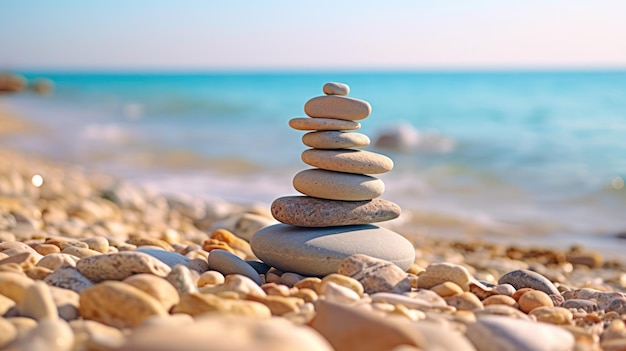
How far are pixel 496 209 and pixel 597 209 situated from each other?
1412mm

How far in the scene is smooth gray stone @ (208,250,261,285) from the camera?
396 cm

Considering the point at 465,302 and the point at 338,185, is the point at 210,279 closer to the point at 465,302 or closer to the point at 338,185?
the point at 338,185

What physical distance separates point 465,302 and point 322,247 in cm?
91

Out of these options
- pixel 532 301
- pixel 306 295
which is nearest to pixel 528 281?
pixel 532 301

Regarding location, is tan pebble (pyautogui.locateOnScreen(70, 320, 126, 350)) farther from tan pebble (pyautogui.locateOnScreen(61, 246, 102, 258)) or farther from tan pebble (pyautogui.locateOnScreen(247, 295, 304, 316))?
tan pebble (pyautogui.locateOnScreen(61, 246, 102, 258))

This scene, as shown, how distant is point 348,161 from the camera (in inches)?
171

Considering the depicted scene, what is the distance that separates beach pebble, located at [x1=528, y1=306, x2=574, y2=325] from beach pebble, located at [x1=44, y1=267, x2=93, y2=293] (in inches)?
87.1

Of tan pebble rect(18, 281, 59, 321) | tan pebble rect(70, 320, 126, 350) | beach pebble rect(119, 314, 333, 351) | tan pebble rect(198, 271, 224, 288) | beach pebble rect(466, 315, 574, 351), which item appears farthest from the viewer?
tan pebble rect(198, 271, 224, 288)

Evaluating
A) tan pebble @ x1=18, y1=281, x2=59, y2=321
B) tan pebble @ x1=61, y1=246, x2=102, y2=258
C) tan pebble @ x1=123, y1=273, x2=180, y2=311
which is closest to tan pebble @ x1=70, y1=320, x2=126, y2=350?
tan pebble @ x1=18, y1=281, x2=59, y2=321

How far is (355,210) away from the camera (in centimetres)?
433

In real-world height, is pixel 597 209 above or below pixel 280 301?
Result: above

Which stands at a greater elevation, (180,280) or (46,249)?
(180,280)

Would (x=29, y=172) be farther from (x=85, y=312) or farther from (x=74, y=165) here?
(x=85, y=312)

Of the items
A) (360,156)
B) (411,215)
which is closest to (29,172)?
(411,215)
